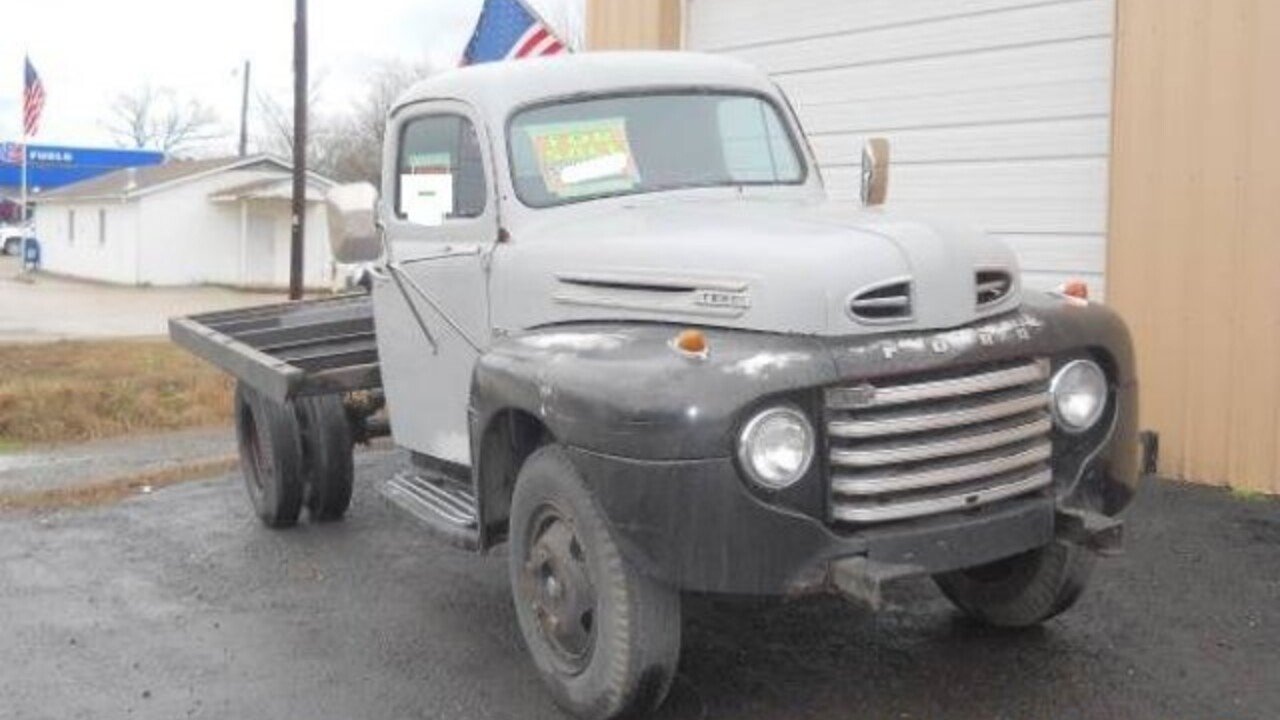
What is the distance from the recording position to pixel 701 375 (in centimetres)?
409

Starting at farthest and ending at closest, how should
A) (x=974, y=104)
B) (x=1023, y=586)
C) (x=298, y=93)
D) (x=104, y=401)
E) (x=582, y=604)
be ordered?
1. (x=298, y=93)
2. (x=104, y=401)
3. (x=974, y=104)
4. (x=1023, y=586)
5. (x=582, y=604)

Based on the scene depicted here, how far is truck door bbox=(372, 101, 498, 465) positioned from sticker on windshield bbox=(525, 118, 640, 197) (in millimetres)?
240

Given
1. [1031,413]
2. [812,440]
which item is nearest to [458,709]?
[812,440]

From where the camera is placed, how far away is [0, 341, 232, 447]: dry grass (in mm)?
12812

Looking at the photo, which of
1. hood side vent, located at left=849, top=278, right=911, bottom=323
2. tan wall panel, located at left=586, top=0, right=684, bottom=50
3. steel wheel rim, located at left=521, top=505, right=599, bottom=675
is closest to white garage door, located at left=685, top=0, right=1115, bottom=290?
tan wall panel, located at left=586, top=0, right=684, bottom=50

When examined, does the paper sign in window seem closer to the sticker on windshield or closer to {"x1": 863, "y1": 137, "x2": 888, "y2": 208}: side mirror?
the sticker on windshield

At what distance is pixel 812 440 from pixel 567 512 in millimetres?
826

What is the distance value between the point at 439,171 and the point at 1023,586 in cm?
286

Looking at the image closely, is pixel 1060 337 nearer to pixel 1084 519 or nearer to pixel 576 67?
pixel 1084 519

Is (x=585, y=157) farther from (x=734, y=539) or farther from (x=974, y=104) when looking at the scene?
(x=974, y=104)

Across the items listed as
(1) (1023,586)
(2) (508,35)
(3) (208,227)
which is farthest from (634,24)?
(3) (208,227)

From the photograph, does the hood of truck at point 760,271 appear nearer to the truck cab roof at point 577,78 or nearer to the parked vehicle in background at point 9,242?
the truck cab roof at point 577,78

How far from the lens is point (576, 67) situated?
19.5 ft

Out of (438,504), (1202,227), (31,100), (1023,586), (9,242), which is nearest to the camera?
(1023,586)
